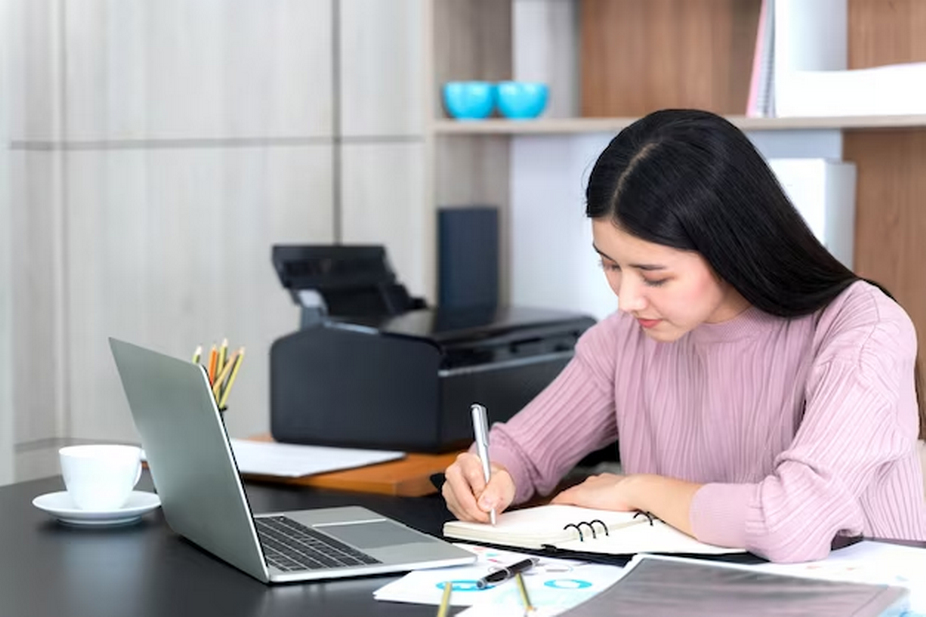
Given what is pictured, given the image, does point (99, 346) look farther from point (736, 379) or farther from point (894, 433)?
point (894, 433)

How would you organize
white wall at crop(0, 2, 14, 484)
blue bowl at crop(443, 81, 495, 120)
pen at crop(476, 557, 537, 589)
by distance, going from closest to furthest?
1. pen at crop(476, 557, 537, 589)
2. blue bowl at crop(443, 81, 495, 120)
3. white wall at crop(0, 2, 14, 484)

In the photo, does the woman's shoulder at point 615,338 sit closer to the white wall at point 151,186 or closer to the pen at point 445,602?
the pen at point 445,602

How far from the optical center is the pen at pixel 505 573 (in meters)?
1.56

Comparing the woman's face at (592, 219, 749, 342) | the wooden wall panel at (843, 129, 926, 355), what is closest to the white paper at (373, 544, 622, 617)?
the woman's face at (592, 219, 749, 342)

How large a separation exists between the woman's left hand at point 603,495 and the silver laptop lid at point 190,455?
1.57 ft

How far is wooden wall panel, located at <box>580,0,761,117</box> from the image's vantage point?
3258 millimetres

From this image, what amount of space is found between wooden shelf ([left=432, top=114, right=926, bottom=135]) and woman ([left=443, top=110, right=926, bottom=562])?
0.87 m

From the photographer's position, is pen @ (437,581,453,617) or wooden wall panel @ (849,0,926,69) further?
wooden wall panel @ (849,0,926,69)

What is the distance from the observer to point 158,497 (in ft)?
6.40

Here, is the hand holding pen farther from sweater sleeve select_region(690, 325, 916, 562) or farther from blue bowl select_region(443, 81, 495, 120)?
blue bowl select_region(443, 81, 495, 120)

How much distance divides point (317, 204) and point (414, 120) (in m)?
0.33

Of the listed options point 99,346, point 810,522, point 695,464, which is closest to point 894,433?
point 810,522

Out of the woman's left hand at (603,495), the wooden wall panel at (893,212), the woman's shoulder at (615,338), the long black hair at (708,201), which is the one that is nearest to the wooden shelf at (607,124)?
the wooden wall panel at (893,212)

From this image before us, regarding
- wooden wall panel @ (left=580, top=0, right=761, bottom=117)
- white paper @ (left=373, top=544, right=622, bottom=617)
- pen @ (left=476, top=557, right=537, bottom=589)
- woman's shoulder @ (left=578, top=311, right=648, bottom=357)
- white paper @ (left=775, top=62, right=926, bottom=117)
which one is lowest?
white paper @ (left=373, top=544, right=622, bottom=617)
